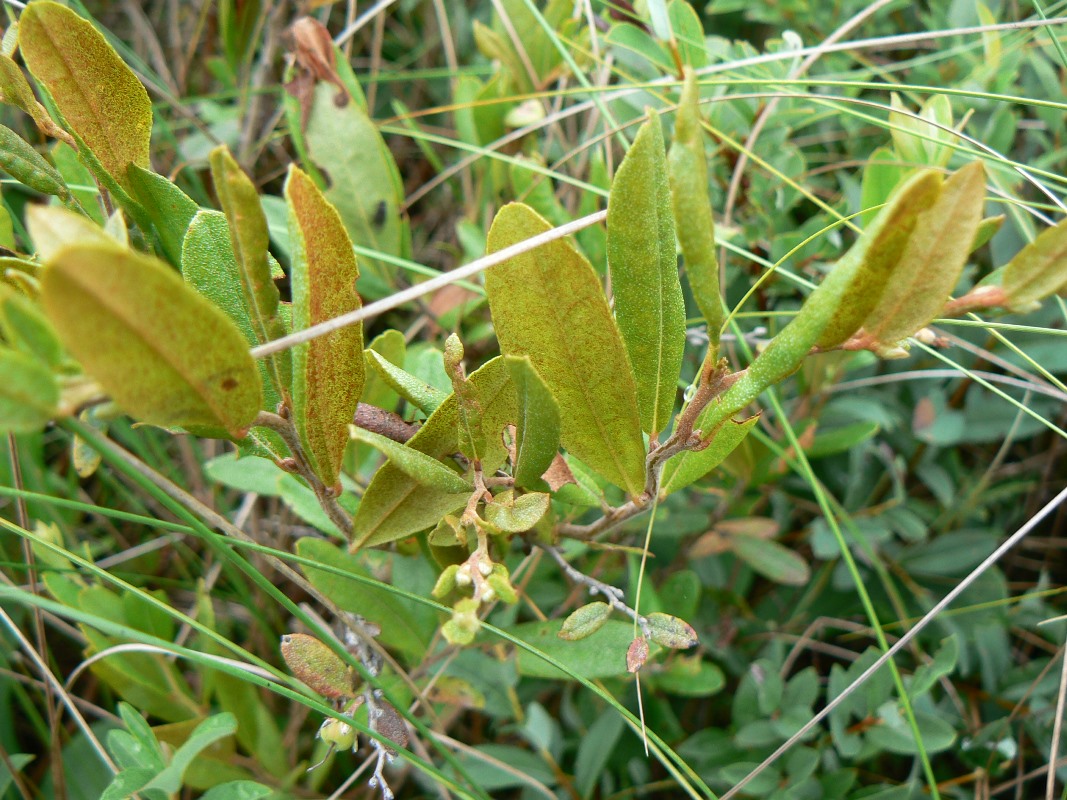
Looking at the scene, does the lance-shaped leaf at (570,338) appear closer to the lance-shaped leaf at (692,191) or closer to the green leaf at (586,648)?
A: the lance-shaped leaf at (692,191)

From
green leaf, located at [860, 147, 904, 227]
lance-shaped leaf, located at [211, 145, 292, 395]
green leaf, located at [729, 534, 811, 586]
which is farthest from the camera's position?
green leaf, located at [729, 534, 811, 586]

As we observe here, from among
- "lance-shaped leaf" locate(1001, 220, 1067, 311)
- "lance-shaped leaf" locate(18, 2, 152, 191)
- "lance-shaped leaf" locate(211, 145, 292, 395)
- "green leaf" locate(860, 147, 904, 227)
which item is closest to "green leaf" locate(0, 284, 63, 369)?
"lance-shaped leaf" locate(211, 145, 292, 395)

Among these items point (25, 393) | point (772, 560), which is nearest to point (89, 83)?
point (25, 393)

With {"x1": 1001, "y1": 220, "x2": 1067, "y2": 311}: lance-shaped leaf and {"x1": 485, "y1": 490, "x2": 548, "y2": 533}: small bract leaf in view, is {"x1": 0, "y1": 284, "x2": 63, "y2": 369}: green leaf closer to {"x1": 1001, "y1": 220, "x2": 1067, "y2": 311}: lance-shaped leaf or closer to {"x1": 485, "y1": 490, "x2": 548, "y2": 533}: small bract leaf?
{"x1": 485, "y1": 490, "x2": 548, "y2": 533}: small bract leaf

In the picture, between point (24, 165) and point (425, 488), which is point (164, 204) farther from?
point (425, 488)

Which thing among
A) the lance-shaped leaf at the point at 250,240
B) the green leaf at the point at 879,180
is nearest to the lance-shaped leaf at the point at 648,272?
the lance-shaped leaf at the point at 250,240

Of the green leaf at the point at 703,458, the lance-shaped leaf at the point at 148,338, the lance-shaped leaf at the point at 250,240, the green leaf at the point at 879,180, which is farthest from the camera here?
the green leaf at the point at 879,180
